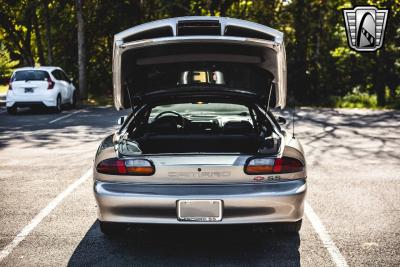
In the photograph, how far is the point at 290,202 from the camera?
3.97m

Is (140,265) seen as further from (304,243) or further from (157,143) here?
(304,243)

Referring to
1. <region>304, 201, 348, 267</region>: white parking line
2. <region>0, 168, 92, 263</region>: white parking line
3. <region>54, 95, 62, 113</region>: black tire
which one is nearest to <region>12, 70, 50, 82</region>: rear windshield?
<region>54, 95, 62, 113</region>: black tire

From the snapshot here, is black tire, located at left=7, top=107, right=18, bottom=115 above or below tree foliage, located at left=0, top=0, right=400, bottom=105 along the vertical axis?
below

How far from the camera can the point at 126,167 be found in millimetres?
4039

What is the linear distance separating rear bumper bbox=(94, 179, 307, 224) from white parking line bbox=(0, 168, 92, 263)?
1076 millimetres

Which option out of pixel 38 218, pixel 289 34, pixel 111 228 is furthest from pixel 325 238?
pixel 289 34

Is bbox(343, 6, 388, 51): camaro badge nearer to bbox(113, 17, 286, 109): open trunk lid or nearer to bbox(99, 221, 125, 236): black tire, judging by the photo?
bbox(113, 17, 286, 109): open trunk lid

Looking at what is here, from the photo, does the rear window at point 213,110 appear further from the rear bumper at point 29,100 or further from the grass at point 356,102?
the grass at point 356,102

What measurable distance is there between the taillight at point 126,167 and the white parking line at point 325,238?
170 cm

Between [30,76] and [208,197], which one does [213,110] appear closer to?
[208,197]

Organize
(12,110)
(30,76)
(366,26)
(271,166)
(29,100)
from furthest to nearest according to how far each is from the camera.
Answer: (366,26)
(12,110)
(30,76)
(29,100)
(271,166)

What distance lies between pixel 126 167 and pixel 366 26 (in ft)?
64.6

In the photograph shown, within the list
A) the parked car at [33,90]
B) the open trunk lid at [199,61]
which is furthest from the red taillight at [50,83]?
the open trunk lid at [199,61]

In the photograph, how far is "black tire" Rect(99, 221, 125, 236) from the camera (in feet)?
13.4
